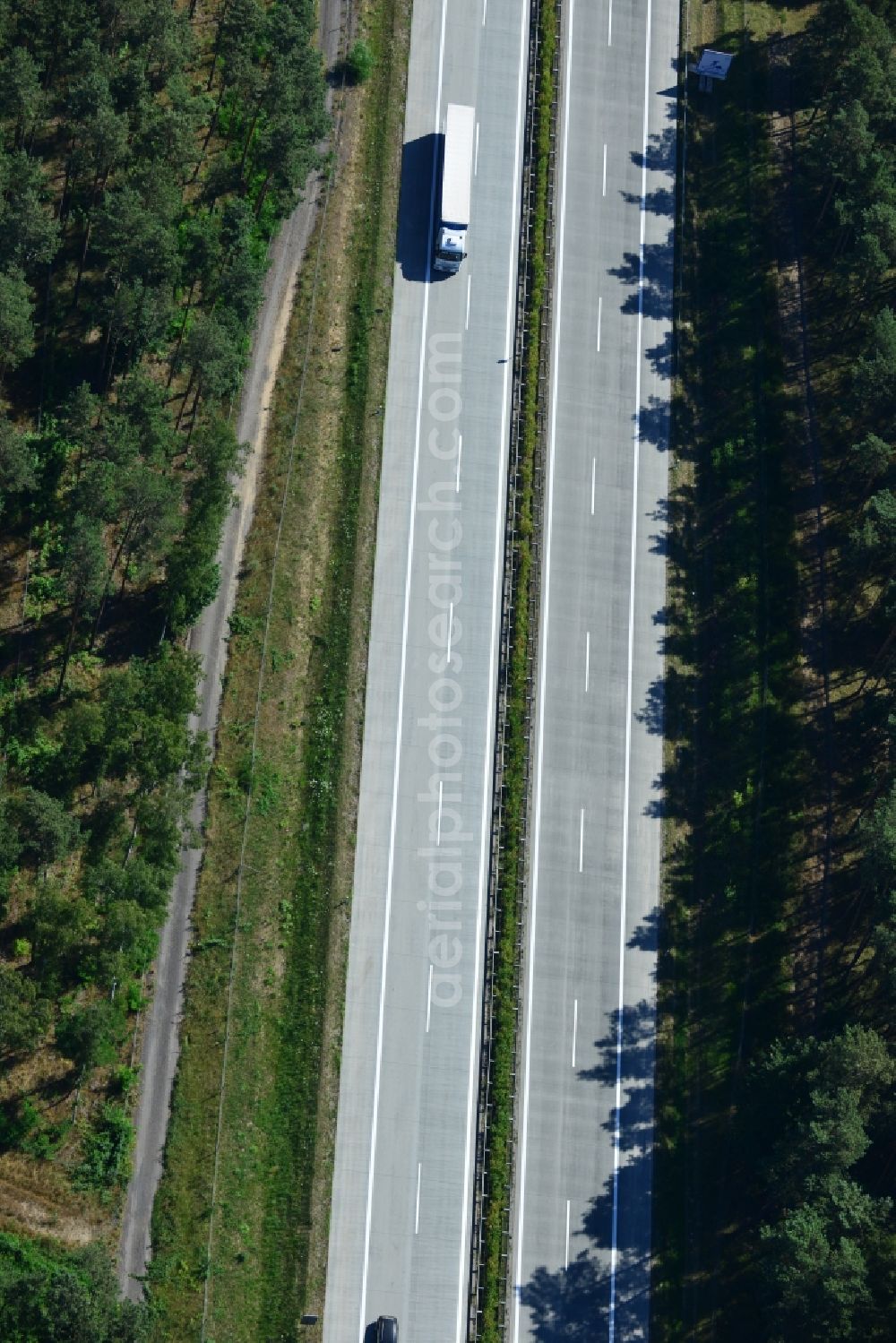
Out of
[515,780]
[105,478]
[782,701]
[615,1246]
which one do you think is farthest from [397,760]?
[615,1246]

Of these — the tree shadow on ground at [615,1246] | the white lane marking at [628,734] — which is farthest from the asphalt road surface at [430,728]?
the white lane marking at [628,734]

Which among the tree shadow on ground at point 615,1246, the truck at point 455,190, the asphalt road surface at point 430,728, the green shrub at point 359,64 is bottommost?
the tree shadow on ground at point 615,1246

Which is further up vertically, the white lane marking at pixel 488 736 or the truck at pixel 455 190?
the truck at pixel 455 190

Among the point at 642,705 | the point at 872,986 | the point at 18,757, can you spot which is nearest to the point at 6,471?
the point at 18,757

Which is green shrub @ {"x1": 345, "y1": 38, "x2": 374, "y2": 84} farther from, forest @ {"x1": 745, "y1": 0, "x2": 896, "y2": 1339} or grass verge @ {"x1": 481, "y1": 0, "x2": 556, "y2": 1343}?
forest @ {"x1": 745, "y1": 0, "x2": 896, "y2": 1339}

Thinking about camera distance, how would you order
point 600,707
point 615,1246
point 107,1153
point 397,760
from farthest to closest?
point 600,707 → point 397,760 → point 615,1246 → point 107,1153

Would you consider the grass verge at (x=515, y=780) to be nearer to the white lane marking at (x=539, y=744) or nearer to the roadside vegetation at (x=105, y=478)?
the white lane marking at (x=539, y=744)

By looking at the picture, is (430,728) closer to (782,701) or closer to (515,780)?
(515,780)

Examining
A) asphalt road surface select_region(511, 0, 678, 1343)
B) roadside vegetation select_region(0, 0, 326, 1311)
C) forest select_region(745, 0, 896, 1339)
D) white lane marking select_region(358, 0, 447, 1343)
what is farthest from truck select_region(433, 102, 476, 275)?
forest select_region(745, 0, 896, 1339)

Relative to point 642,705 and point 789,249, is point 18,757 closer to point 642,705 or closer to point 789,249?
point 642,705
